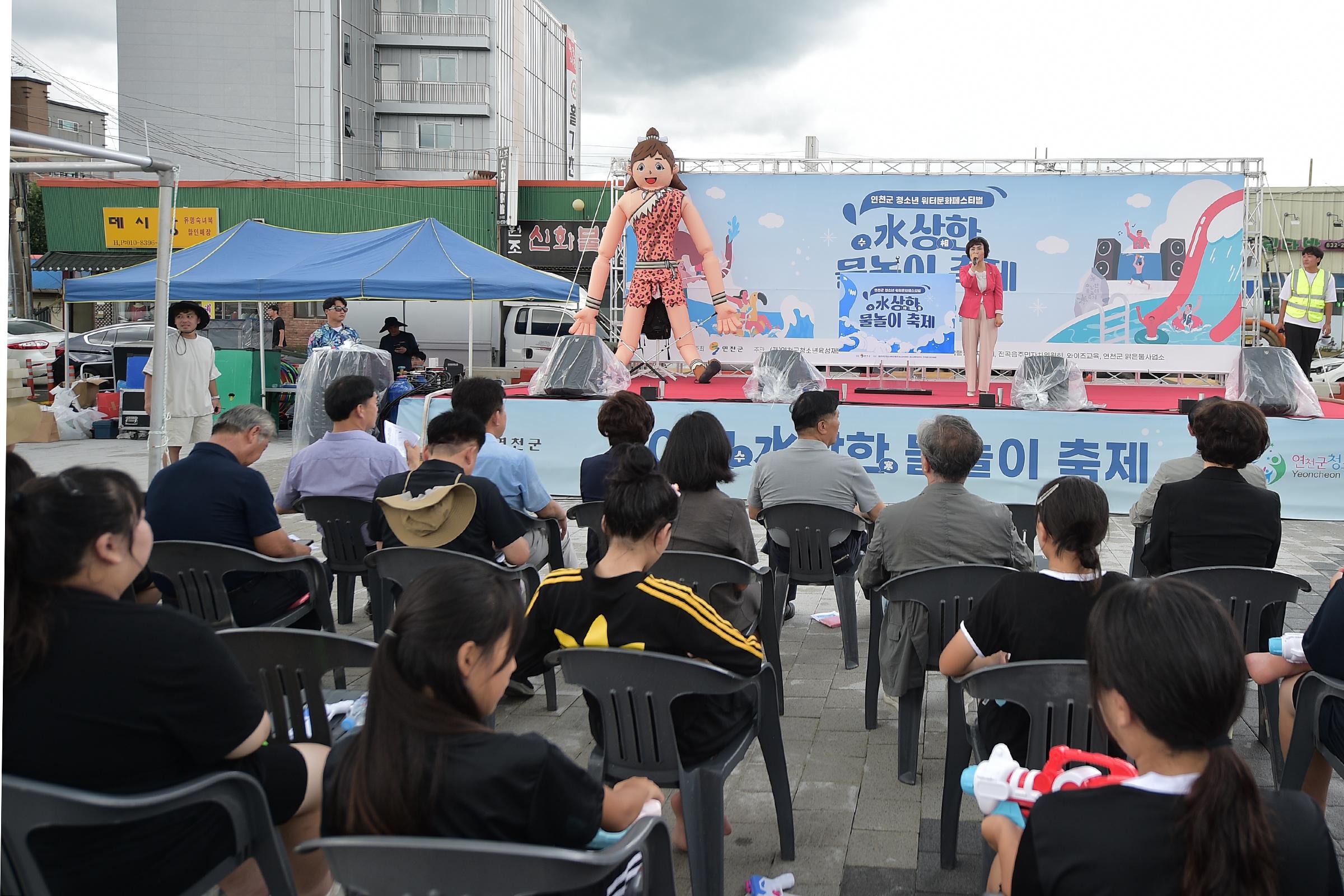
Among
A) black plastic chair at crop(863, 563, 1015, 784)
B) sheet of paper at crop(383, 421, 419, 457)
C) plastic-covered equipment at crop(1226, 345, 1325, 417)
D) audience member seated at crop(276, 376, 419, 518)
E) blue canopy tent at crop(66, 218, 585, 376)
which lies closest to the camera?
black plastic chair at crop(863, 563, 1015, 784)

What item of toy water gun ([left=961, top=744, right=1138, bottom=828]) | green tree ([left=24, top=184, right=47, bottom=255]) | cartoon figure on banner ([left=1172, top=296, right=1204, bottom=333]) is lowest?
toy water gun ([left=961, top=744, right=1138, bottom=828])

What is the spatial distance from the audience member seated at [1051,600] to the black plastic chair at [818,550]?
1802mm

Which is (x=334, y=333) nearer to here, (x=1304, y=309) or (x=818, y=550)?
(x=818, y=550)

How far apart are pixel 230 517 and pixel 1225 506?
3279 millimetres

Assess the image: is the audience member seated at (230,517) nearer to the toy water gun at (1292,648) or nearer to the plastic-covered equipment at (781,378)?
the toy water gun at (1292,648)

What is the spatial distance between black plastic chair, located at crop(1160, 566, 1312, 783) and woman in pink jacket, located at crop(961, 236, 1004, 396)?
6.41m

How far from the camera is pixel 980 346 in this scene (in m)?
9.62

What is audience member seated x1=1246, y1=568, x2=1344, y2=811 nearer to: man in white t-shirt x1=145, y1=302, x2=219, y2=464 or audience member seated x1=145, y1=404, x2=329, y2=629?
audience member seated x1=145, y1=404, x2=329, y2=629

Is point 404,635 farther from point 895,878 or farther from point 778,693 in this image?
point 778,693

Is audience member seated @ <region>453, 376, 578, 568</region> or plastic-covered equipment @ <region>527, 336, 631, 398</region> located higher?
plastic-covered equipment @ <region>527, 336, 631, 398</region>

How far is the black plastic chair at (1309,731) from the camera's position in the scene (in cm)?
238

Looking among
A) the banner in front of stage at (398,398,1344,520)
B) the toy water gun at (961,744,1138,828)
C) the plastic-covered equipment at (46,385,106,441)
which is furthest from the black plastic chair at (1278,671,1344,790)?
the plastic-covered equipment at (46,385,106,441)

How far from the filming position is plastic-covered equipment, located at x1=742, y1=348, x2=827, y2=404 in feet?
28.1

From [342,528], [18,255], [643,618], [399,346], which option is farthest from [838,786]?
[18,255]
